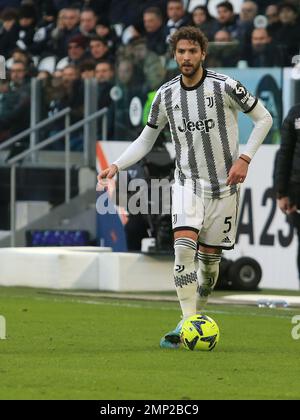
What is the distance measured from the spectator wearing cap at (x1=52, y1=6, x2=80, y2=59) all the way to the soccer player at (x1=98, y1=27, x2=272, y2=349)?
13.7 metres

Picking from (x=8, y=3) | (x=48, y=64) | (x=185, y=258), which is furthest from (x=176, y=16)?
(x=185, y=258)

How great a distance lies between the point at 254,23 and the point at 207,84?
901cm

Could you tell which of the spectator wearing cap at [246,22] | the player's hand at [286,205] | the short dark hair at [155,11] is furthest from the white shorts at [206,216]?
the short dark hair at [155,11]

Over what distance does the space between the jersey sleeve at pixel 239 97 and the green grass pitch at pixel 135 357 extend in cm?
176

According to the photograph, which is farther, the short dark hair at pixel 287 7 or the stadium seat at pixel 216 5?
the stadium seat at pixel 216 5

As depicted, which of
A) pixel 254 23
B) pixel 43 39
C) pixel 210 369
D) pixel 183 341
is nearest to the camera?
pixel 210 369

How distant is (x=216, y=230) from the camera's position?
10.4 m

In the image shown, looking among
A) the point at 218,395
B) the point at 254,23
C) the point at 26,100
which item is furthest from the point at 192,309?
the point at 26,100

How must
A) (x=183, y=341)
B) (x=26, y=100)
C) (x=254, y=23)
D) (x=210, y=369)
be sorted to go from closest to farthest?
(x=210, y=369)
(x=183, y=341)
(x=254, y=23)
(x=26, y=100)

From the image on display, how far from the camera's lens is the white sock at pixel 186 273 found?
999 centimetres

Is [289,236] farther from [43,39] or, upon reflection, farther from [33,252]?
[43,39]

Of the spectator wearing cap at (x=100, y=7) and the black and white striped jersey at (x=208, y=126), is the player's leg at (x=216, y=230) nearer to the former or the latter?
the black and white striped jersey at (x=208, y=126)

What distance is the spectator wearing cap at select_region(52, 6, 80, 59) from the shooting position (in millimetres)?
23938

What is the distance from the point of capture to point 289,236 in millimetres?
17859
